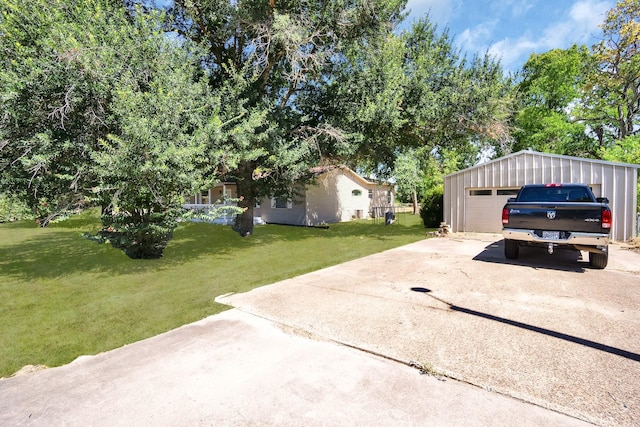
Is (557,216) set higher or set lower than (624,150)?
lower

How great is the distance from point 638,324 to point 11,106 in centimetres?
1130

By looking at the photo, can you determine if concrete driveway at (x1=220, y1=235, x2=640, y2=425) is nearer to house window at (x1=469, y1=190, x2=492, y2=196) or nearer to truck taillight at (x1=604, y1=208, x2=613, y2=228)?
truck taillight at (x1=604, y1=208, x2=613, y2=228)

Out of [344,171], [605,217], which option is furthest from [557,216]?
[344,171]

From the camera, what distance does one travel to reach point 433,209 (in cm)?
1588

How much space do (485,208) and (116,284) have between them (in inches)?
524

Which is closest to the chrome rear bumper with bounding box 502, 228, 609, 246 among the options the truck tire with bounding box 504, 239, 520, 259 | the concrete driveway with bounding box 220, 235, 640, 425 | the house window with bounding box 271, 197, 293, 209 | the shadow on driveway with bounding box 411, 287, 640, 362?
the truck tire with bounding box 504, 239, 520, 259

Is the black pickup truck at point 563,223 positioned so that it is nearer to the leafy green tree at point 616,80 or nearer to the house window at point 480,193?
the house window at point 480,193

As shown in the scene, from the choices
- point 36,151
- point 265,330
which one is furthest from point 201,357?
point 36,151

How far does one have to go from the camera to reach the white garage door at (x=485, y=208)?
1265 cm

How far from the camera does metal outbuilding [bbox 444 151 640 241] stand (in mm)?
10086

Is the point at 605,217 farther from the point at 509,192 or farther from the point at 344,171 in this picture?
the point at 344,171

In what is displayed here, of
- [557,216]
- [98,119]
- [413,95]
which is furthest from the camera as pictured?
[413,95]

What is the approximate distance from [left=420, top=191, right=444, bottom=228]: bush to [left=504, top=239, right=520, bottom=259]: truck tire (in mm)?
8158

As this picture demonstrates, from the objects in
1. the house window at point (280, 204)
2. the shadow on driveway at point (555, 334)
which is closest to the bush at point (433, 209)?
the house window at point (280, 204)
